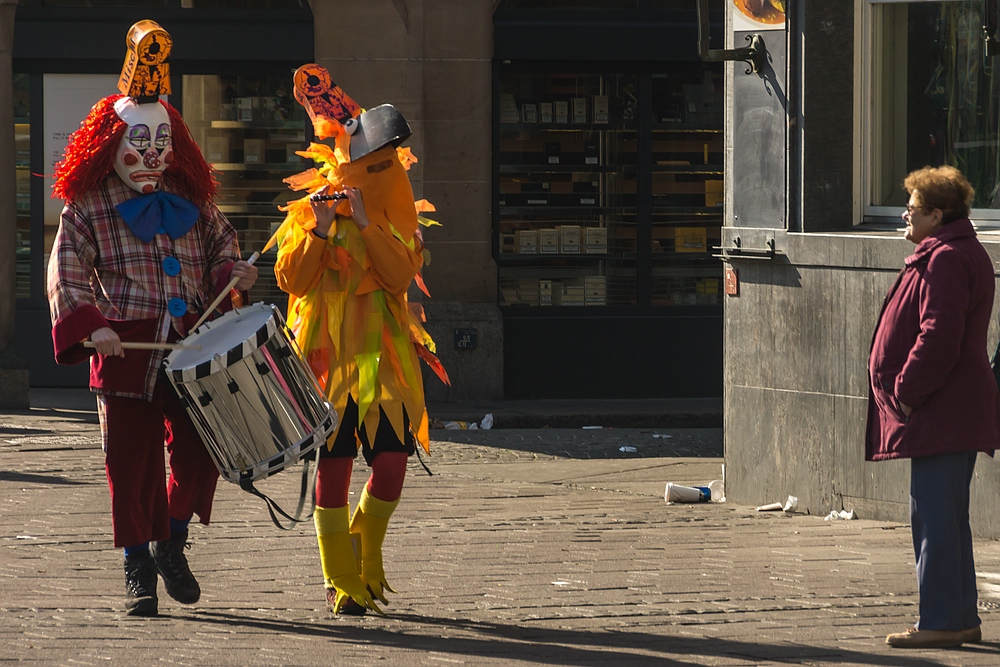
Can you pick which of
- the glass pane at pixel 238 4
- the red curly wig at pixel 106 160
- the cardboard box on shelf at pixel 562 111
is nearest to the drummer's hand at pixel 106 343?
the red curly wig at pixel 106 160

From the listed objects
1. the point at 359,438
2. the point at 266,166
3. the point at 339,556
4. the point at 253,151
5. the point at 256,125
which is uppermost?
the point at 256,125

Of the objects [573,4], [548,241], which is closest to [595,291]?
[548,241]

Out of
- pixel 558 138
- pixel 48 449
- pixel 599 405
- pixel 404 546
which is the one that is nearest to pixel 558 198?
pixel 558 138

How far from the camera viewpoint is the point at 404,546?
7051mm

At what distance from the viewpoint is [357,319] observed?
5797mm

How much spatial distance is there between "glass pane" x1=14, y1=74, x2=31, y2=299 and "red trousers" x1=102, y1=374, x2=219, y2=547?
7840 millimetres

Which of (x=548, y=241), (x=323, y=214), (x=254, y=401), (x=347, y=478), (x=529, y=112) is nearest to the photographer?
(x=254, y=401)

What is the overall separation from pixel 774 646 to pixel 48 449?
6257 millimetres

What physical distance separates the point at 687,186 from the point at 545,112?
1.41 m

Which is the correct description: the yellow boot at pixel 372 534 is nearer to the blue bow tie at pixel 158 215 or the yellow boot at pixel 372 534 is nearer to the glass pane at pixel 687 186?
the blue bow tie at pixel 158 215

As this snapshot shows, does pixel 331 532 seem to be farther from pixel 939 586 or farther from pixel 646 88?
pixel 646 88

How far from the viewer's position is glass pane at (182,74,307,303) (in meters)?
13.2

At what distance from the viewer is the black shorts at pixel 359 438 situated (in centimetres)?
573

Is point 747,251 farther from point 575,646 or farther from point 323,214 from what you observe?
point 575,646
